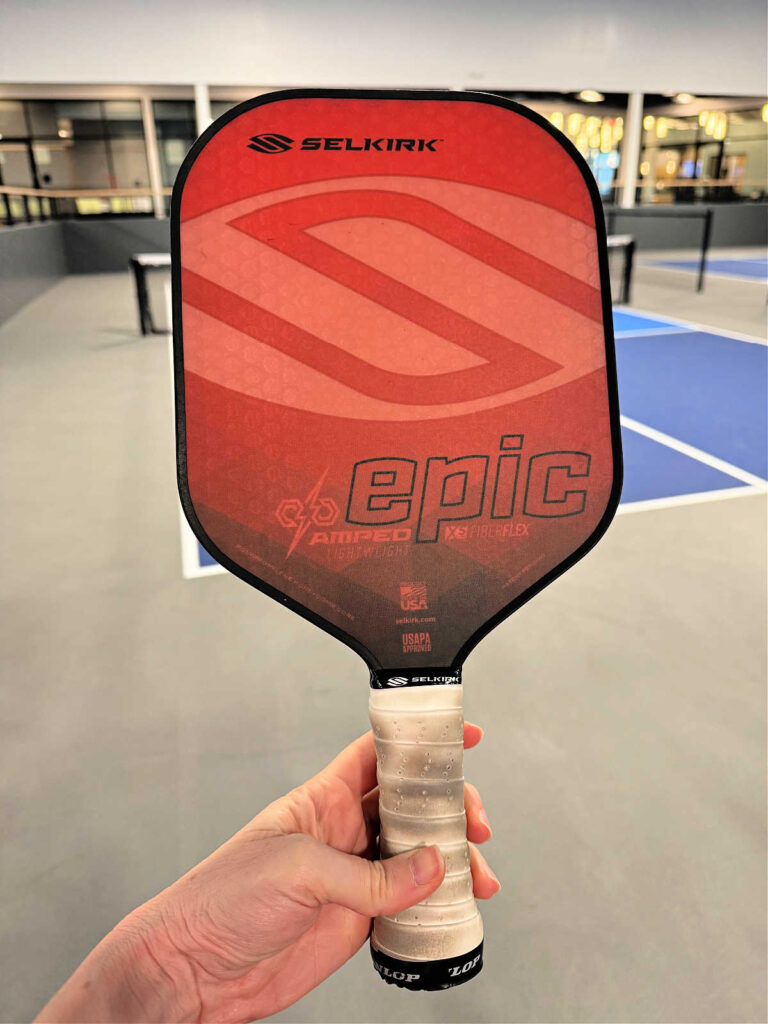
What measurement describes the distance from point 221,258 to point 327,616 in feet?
1.28

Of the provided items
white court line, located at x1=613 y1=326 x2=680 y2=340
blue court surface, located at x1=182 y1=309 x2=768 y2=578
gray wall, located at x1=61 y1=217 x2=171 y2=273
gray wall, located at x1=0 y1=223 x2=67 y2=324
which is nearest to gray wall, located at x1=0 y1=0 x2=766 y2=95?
gray wall, located at x1=61 y1=217 x2=171 y2=273

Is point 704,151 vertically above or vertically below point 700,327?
above

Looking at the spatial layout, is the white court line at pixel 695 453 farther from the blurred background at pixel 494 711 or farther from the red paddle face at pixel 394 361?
the red paddle face at pixel 394 361

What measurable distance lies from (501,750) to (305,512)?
2.61 feet

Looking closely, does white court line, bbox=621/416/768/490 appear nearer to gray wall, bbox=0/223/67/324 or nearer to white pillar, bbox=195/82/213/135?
gray wall, bbox=0/223/67/324

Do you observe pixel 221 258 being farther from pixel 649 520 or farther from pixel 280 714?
pixel 649 520

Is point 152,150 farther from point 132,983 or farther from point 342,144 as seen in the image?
point 132,983

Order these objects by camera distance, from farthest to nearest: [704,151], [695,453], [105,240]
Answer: [704,151], [105,240], [695,453]

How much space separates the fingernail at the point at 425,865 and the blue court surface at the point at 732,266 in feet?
29.2

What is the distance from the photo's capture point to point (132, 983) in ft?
2.44

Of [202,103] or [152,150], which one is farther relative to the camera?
[152,150]

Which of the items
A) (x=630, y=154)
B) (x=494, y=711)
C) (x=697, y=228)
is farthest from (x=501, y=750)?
(x=630, y=154)

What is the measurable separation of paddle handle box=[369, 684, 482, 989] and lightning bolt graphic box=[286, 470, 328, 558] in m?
0.20

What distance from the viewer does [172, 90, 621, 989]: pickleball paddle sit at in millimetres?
719
